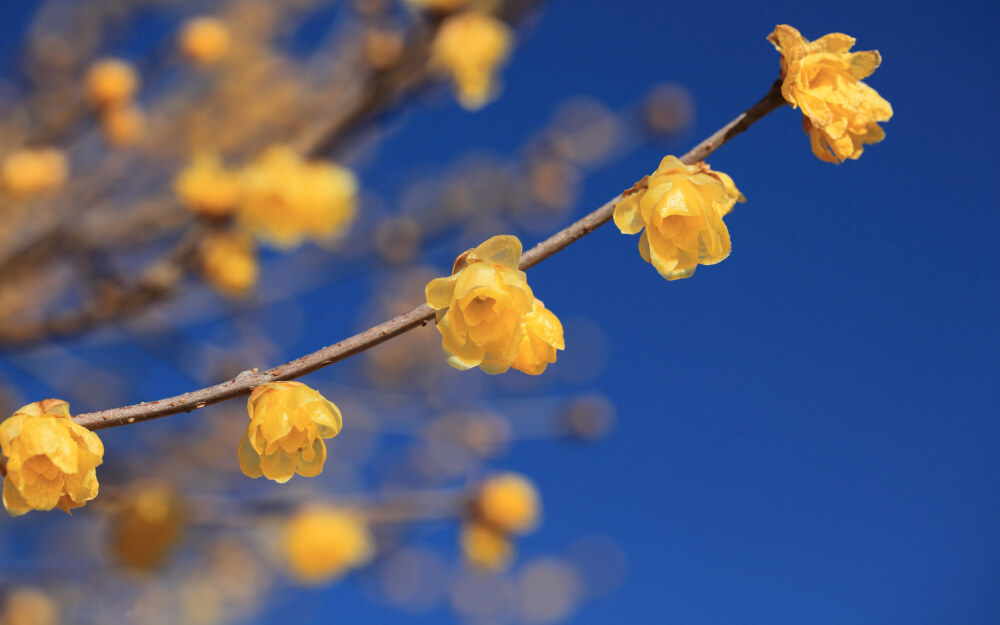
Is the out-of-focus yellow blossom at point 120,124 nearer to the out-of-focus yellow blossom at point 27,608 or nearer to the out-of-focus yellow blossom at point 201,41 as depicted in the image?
the out-of-focus yellow blossom at point 201,41

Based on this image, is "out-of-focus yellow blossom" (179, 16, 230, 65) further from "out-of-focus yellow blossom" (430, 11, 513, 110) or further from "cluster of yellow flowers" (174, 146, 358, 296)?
"out-of-focus yellow blossom" (430, 11, 513, 110)

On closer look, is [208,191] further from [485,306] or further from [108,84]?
[485,306]

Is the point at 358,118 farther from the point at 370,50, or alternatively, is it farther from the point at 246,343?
the point at 246,343

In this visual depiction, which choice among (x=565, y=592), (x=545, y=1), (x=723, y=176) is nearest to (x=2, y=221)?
(x=545, y=1)

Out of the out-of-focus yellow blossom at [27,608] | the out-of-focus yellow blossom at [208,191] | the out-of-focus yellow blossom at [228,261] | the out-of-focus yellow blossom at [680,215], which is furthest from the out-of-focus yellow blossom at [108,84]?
the out-of-focus yellow blossom at [680,215]

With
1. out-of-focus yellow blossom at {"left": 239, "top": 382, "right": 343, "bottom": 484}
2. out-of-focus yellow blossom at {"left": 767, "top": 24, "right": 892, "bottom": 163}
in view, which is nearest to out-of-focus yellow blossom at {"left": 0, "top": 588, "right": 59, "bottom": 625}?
out-of-focus yellow blossom at {"left": 239, "top": 382, "right": 343, "bottom": 484}

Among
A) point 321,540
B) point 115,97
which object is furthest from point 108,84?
point 321,540
